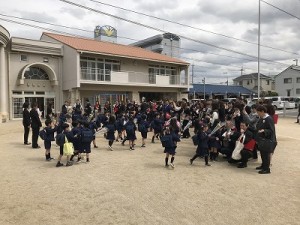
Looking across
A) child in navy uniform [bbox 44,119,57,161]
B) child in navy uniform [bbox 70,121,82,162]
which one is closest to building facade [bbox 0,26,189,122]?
child in navy uniform [bbox 44,119,57,161]

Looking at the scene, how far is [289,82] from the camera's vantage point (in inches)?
2188

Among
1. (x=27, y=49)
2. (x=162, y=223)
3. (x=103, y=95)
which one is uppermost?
(x=27, y=49)

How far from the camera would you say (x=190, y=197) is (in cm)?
514

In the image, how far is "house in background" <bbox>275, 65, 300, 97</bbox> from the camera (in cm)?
5434

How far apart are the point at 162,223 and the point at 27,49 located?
20899mm

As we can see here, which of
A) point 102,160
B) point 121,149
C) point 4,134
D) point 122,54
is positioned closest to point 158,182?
point 102,160

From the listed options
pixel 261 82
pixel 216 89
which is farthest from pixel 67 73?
pixel 261 82

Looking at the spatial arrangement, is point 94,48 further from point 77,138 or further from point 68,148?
point 68,148

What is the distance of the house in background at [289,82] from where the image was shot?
2140 inches

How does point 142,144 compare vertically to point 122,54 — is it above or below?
below

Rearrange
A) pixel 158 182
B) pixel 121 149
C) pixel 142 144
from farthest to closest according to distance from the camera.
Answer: pixel 142 144, pixel 121 149, pixel 158 182

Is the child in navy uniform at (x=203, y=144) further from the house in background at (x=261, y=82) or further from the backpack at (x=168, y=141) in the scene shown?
the house in background at (x=261, y=82)

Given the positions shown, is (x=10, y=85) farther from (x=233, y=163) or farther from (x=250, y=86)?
(x=250, y=86)

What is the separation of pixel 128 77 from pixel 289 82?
42.3m
